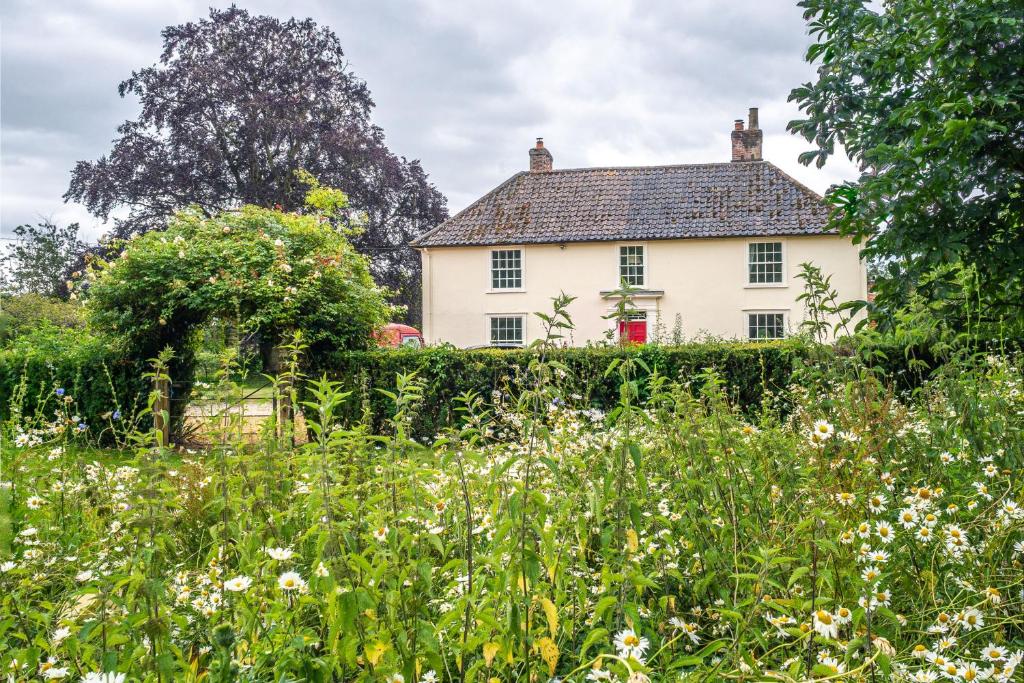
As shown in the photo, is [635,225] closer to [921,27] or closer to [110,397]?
[110,397]

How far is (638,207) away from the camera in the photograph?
22781mm

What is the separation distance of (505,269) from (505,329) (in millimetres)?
1878

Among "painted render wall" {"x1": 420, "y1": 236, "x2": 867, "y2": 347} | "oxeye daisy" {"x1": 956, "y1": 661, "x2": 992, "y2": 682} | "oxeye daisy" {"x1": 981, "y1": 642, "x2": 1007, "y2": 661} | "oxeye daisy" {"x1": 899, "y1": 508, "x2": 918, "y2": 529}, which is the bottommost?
"oxeye daisy" {"x1": 956, "y1": 661, "x2": 992, "y2": 682}

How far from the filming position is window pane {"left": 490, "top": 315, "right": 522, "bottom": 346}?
2245 centimetres

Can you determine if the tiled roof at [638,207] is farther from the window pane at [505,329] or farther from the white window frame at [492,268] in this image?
the window pane at [505,329]

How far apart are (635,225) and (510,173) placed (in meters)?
4.91

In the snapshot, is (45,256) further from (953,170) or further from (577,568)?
(953,170)

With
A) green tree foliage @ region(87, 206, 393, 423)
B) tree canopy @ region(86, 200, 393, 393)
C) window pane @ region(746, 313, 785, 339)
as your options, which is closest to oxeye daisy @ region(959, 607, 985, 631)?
green tree foliage @ region(87, 206, 393, 423)

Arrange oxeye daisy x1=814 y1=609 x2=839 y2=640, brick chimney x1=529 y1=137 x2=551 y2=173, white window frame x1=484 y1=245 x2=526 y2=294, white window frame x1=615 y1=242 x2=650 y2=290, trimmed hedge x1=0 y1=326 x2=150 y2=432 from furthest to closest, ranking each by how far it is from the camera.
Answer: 1. brick chimney x1=529 y1=137 x2=551 y2=173
2. white window frame x1=484 y1=245 x2=526 y2=294
3. white window frame x1=615 y1=242 x2=650 y2=290
4. trimmed hedge x1=0 y1=326 x2=150 y2=432
5. oxeye daisy x1=814 y1=609 x2=839 y2=640

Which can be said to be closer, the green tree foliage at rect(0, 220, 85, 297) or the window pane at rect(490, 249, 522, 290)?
the green tree foliage at rect(0, 220, 85, 297)

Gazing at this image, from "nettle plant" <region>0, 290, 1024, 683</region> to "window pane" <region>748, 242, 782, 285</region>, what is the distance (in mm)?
18792

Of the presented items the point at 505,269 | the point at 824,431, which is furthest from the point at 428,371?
the point at 505,269

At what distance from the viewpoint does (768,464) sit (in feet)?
10.6

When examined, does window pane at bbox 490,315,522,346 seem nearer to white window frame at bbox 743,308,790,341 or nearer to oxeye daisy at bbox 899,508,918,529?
white window frame at bbox 743,308,790,341
